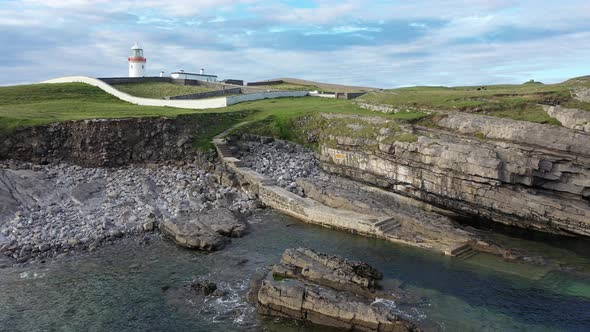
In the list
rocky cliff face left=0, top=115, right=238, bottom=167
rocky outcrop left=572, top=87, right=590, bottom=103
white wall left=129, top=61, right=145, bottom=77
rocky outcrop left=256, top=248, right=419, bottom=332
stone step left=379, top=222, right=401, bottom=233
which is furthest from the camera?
white wall left=129, top=61, right=145, bottom=77

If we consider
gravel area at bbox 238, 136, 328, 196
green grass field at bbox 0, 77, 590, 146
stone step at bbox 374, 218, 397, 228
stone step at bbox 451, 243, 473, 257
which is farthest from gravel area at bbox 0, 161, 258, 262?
stone step at bbox 451, 243, 473, 257

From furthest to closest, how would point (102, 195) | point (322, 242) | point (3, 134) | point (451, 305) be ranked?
point (3, 134) < point (102, 195) < point (322, 242) < point (451, 305)

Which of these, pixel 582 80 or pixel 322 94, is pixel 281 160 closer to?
pixel 322 94

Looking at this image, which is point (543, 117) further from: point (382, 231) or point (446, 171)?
point (382, 231)

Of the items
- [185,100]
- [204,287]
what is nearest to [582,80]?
[185,100]

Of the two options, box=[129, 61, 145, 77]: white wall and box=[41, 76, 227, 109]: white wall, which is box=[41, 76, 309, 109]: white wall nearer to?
box=[41, 76, 227, 109]: white wall

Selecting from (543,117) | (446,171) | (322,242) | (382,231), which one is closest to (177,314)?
(322,242)

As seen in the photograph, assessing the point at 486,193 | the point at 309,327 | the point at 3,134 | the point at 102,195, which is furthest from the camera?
the point at 3,134
